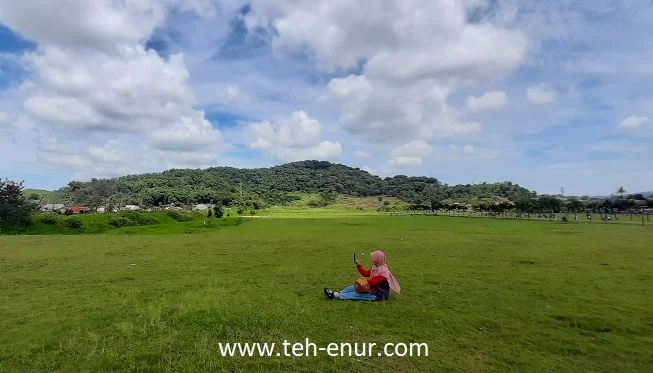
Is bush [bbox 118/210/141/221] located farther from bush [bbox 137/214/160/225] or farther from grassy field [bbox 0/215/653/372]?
grassy field [bbox 0/215/653/372]

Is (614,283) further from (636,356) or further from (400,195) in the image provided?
(400,195)

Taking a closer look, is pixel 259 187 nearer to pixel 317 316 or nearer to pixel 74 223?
pixel 74 223

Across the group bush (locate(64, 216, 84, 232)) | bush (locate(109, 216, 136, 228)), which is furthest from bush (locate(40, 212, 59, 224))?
bush (locate(109, 216, 136, 228))

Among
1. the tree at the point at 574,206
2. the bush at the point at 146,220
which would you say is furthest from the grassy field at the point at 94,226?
the tree at the point at 574,206

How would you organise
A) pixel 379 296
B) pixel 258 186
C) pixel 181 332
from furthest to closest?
pixel 258 186, pixel 379 296, pixel 181 332

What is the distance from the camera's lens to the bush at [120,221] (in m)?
37.5

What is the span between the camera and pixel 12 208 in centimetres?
3145

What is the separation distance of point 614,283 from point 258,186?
138 m

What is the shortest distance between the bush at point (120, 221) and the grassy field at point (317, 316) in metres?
25.8

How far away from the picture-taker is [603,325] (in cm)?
668

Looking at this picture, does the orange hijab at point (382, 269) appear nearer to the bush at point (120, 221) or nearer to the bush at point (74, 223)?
the bush at point (74, 223)

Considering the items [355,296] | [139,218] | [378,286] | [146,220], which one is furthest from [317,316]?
[139,218]

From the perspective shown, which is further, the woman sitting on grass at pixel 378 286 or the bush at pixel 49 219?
the bush at pixel 49 219

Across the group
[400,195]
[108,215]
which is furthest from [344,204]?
[108,215]
